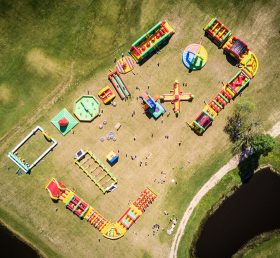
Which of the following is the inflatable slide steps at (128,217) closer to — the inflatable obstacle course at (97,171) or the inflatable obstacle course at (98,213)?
the inflatable obstacle course at (98,213)

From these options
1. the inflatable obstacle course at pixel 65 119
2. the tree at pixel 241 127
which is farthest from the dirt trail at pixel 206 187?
the inflatable obstacle course at pixel 65 119

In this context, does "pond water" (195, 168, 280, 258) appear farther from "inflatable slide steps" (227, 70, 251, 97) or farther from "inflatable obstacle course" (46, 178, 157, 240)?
"inflatable slide steps" (227, 70, 251, 97)

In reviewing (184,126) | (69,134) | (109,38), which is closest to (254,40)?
(184,126)

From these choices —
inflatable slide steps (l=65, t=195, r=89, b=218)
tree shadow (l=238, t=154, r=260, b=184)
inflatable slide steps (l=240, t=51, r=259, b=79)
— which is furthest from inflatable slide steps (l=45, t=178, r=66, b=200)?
inflatable slide steps (l=240, t=51, r=259, b=79)

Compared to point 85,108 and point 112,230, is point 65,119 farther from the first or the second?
point 112,230

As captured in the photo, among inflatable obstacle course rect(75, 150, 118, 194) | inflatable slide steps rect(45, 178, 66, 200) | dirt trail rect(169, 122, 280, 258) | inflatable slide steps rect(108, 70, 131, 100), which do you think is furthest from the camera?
dirt trail rect(169, 122, 280, 258)

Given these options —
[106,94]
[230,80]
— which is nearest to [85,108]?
[106,94]
